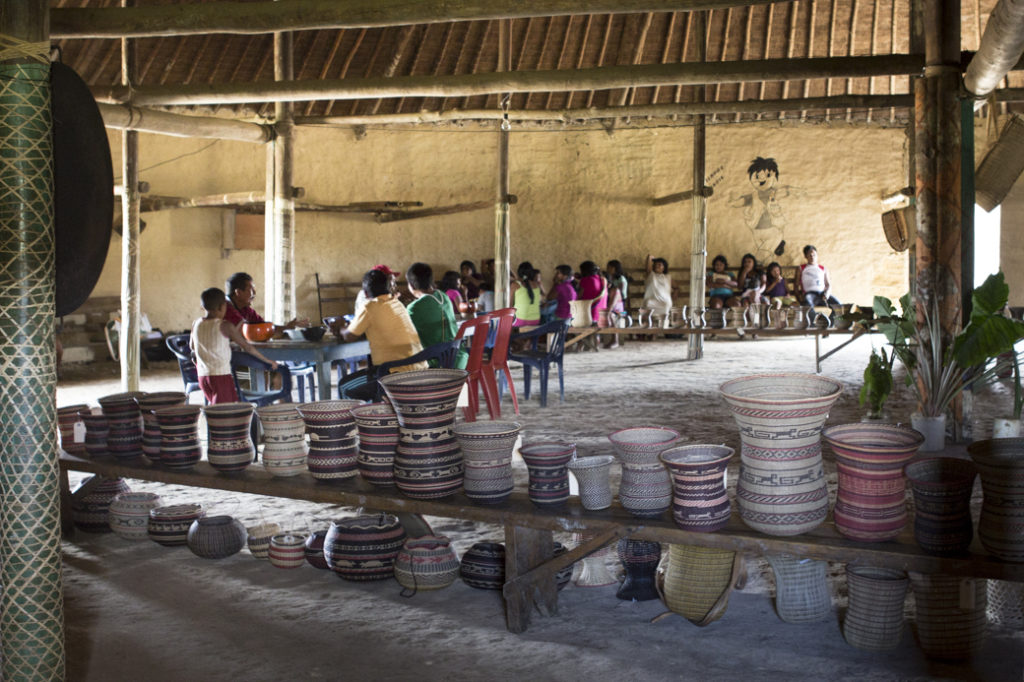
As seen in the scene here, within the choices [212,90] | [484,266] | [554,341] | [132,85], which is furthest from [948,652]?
[484,266]

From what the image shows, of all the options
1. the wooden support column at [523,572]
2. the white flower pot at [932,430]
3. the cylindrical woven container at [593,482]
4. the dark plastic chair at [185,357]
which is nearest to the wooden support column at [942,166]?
the white flower pot at [932,430]

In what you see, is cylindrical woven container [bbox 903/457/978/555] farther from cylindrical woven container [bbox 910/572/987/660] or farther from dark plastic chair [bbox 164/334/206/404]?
dark plastic chair [bbox 164/334/206/404]

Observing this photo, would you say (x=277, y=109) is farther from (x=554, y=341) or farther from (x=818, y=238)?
(x=818, y=238)

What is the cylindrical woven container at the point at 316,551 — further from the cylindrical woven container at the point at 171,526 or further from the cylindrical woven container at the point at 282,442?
the cylindrical woven container at the point at 171,526

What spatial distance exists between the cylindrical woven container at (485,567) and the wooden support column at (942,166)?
364 centimetres

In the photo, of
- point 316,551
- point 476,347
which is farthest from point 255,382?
point 316,551

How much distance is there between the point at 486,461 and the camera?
10.3ft

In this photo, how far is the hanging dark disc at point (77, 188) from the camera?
2436mm

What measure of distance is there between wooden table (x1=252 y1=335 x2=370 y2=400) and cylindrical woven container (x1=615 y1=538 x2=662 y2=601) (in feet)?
9.98

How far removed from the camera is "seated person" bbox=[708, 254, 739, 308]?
13508mm

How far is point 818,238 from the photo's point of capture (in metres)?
14.8

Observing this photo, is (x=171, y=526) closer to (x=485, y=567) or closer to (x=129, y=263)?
(x=485, y=567)

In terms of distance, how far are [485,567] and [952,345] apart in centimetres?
349

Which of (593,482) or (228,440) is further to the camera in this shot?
(228,440)
